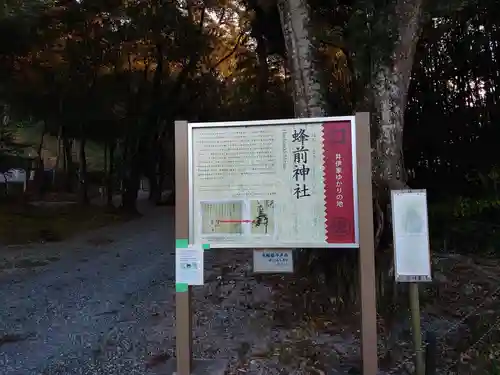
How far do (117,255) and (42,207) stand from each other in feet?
32.7

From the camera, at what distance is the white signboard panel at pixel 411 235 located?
385 centimetres

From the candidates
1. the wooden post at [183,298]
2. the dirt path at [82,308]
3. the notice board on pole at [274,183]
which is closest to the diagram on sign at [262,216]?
the notice board on pole at [274,183]

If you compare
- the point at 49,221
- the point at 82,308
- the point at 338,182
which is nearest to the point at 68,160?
the point at 49,221

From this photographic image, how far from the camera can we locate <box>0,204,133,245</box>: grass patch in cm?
1405

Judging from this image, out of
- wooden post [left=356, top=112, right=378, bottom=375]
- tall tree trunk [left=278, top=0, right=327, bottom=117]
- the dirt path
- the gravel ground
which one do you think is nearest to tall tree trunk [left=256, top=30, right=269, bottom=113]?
tall tree trunk [left=278, top=0, right=327, bottom=117]

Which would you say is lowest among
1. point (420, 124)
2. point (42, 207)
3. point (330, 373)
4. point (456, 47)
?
point (330, 373)

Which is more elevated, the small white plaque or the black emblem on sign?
the black emblem on sign

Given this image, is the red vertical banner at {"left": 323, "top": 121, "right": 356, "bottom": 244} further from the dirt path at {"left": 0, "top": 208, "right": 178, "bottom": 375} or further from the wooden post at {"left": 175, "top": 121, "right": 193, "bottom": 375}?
the dirt path at {"left": 0, "top": 208, "right": 178, "bottom": 375}

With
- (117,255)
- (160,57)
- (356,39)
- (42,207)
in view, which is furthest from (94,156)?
(356,39)

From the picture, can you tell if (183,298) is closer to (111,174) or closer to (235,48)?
(235,48)

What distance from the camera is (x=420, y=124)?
10461 mm

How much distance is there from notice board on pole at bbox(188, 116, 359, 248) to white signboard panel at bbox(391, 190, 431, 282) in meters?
0.39

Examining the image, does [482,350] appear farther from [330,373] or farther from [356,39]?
[356,39]

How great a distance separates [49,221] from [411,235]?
15.0m
